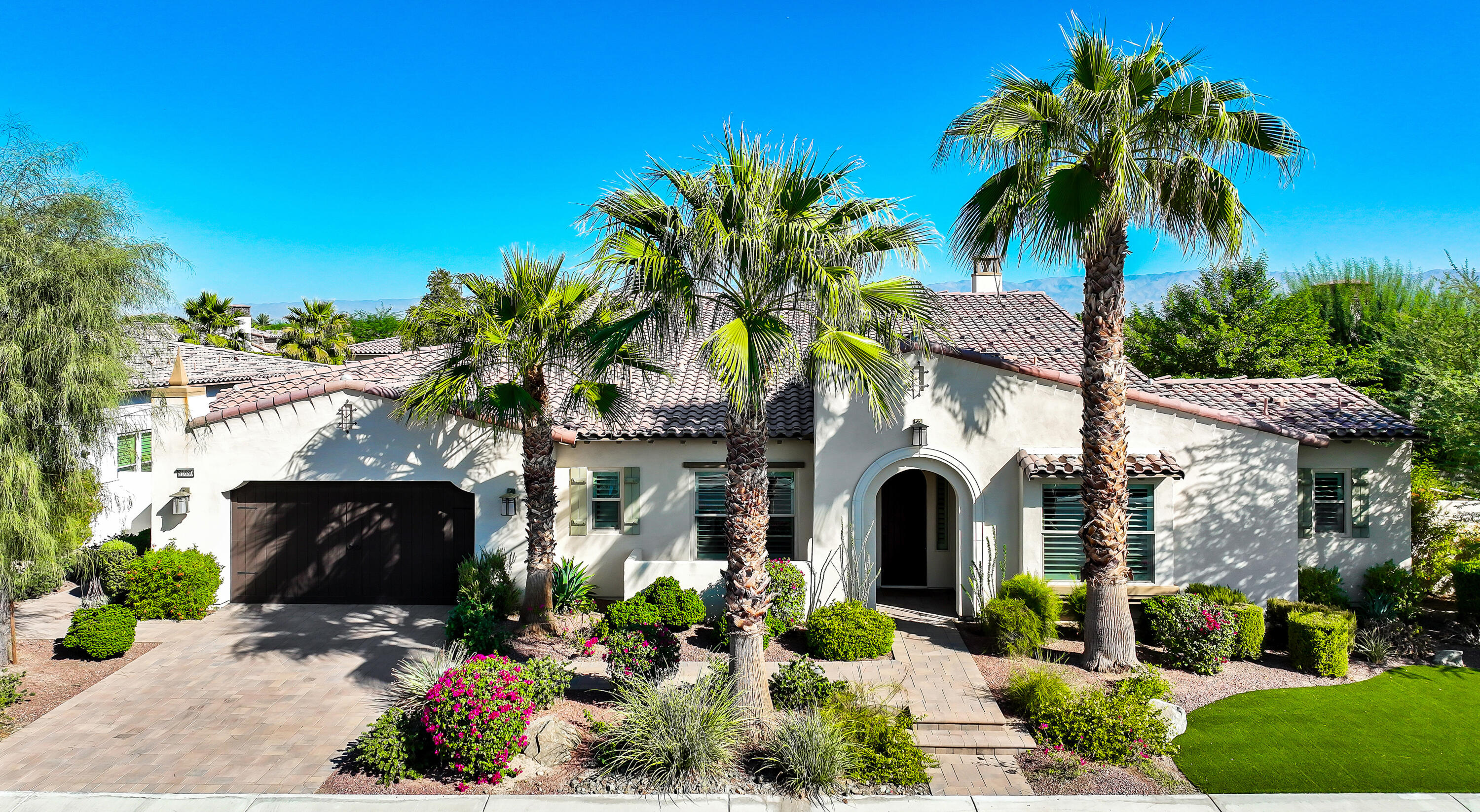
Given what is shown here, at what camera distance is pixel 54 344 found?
1076cm

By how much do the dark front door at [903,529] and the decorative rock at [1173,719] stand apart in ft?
24.6

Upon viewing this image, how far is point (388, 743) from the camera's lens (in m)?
8.98

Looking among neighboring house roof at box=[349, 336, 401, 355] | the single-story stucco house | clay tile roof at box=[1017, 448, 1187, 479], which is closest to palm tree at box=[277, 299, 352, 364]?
neighboring house roof at box=[349, 336, 401, 355]

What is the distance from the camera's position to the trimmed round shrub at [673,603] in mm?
13617

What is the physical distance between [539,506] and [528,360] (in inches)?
92.9

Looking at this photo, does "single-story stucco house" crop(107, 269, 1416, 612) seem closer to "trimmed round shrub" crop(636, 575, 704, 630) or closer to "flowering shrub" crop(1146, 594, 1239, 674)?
"trimmed round shrub" crop(636, 575, 704, 630)

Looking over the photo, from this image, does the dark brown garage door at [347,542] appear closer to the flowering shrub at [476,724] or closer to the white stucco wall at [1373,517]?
the flowering shrub at [476,724]

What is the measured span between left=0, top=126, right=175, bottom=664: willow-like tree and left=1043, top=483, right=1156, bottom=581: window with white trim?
14.6m

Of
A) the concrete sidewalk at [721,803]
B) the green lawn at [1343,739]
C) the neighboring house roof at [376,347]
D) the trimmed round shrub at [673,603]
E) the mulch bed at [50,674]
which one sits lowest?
the concrete sidewalk at [721,803]

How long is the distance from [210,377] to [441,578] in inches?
580

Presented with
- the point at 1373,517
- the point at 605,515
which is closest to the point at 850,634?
the point at 605,515

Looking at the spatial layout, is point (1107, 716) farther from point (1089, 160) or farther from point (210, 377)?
point (210, 377)

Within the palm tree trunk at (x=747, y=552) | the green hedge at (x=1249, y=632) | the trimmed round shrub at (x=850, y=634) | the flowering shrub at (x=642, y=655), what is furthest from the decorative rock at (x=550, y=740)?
the green hedge at (x=1249, y=632)

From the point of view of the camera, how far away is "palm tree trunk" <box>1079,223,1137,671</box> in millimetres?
11688
